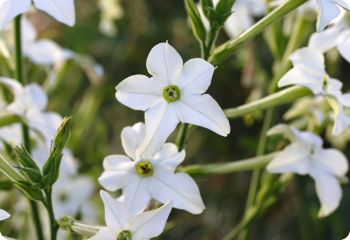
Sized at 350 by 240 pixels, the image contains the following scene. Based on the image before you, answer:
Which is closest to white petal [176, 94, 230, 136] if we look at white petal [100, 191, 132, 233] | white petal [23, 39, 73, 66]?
white petal [100, 191, 132, 233]

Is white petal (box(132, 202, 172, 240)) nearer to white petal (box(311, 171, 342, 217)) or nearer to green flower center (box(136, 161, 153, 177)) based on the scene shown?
green flower center (box(136, 161, 153, 177))

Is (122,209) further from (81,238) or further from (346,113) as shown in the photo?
(346,113)

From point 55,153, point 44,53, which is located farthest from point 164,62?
point 44,53

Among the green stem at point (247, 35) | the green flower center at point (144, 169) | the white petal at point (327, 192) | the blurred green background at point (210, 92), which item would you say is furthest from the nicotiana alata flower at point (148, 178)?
the blurred green background at point (210, 92)

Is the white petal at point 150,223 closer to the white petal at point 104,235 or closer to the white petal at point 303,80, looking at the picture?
the white petal at point 104,235

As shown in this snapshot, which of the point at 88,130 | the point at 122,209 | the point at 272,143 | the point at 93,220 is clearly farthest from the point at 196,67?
the point at 88,130

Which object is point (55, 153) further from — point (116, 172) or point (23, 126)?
point (23, 126)
